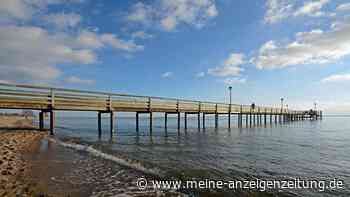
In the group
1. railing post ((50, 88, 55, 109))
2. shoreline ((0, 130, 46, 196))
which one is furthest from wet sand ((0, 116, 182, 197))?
railing post ((50, 88, 55, 109))

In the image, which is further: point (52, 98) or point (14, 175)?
point (52, 98)

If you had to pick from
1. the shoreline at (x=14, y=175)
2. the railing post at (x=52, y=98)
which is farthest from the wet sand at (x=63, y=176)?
the railing post at (x=52, y=98)

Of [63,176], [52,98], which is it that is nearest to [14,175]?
[63,176]

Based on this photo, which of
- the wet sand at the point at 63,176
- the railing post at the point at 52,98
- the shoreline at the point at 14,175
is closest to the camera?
the shoreline at the point at 14,175

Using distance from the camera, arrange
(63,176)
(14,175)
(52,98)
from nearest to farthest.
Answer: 1. (14,175)
2. (63,176)
3. (52,98)

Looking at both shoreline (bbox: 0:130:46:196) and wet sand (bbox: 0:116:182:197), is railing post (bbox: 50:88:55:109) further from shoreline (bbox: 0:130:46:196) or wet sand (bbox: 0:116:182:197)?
shoreline (bbox: 0:130:46:196)

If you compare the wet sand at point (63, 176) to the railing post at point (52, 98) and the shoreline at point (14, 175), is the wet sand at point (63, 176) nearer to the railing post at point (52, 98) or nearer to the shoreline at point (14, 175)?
the shoreline at point (14, 175)

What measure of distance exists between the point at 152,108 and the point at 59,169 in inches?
572

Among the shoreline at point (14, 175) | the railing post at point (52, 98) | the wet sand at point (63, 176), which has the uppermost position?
the railing post at point (52, 98)

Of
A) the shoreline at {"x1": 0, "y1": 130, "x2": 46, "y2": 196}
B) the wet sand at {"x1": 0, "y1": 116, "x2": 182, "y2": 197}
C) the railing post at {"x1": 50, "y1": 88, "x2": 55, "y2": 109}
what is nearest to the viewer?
the shoreline at {"x1": 0, "y1": 130, "x2": 46, "y2": 196}

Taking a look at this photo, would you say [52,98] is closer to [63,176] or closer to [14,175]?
[14,175]

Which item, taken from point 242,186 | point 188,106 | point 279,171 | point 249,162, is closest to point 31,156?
point 242,186

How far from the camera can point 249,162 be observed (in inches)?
388

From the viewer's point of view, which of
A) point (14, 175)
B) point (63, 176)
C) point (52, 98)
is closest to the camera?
point (14, 175)
